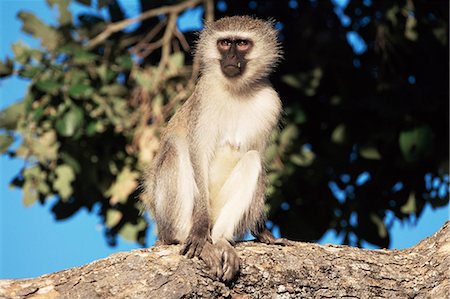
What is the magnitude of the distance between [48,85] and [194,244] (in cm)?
345

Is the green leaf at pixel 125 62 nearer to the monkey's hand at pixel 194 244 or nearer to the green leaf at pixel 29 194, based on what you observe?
the green leaf at pixel 29 194

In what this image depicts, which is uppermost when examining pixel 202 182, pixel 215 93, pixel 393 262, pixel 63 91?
pixel 63 91

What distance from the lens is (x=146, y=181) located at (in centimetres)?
796

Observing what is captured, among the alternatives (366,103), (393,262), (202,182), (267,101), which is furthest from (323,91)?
(393,262)

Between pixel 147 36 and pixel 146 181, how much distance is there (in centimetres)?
318

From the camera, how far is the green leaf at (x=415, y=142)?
9406 millimetres

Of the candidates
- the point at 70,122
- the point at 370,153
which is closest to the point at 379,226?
the point at 370,153

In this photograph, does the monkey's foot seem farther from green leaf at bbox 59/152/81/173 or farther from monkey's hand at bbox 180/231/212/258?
green leaf at bbox 59/152/81/173

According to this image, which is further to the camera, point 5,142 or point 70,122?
point 5,142

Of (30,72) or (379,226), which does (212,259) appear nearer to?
(30,72)

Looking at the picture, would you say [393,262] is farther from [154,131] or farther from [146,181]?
[154,131]

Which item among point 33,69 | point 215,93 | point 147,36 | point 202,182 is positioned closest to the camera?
point 202,182

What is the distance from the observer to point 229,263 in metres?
6.00

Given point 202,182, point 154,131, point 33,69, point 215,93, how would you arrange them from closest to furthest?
point 202,182 → point 215,93 → point 33,69 → point 154,131
